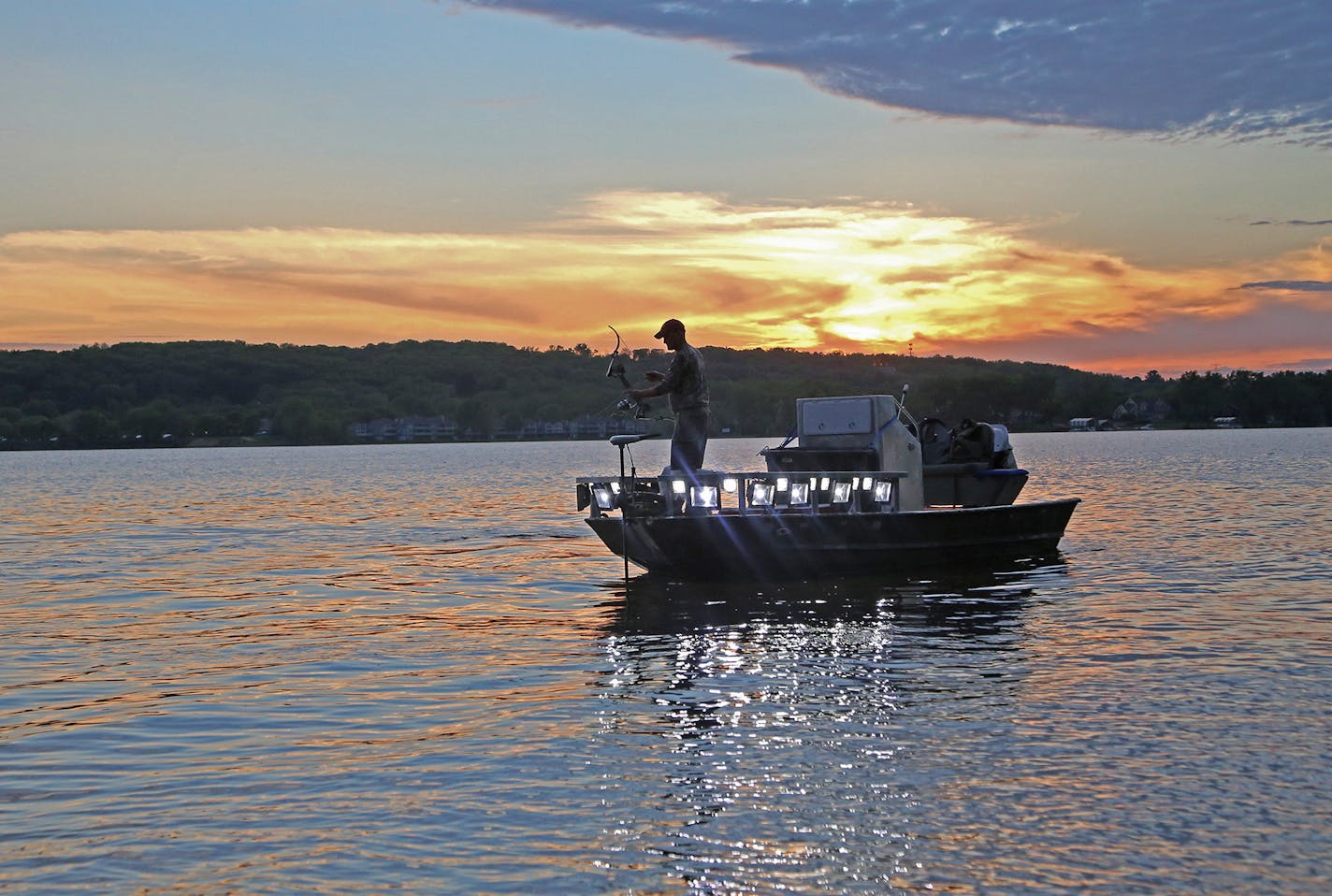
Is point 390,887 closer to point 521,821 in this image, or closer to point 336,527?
point 521,821

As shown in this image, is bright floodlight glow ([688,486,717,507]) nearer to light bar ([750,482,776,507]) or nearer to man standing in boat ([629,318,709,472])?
man standing in boat ([629,318,709,472])

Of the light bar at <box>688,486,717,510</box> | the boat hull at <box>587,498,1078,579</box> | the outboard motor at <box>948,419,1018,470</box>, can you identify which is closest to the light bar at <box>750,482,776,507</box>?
the boat hull at <box>587,498,1078,579</box>

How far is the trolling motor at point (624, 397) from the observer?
18844mm

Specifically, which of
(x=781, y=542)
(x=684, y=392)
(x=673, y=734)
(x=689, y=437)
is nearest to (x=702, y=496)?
(x=689, y=437)

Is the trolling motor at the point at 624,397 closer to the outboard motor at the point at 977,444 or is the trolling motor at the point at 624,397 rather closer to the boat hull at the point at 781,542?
the boat hull at the point at 781,542

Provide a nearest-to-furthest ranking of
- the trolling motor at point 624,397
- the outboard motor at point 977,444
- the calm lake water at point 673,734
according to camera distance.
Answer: the calm lake water at point 673,734 < the trolling motor at point 624,397 < the outboard motor at point 977,444

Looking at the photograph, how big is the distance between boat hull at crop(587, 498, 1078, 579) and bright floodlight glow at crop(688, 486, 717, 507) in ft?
0.76

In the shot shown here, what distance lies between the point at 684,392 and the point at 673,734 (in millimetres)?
9637

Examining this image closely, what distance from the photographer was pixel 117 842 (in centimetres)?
793

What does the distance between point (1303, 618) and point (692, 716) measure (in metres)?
9.68

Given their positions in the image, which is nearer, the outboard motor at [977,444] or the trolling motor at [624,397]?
the trolling motor at [624,397]

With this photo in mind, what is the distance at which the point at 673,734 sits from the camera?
34.7 feet

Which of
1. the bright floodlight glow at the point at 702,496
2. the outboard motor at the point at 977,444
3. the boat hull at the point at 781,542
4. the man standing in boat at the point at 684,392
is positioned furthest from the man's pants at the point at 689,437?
the outboard motor at the point at 977,444

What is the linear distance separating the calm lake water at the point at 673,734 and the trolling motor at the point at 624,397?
3009mm
